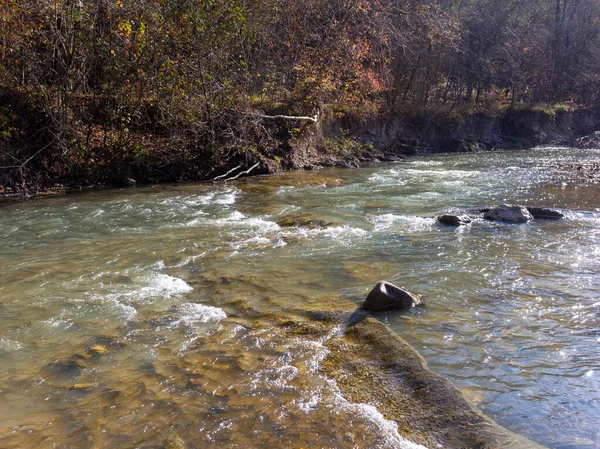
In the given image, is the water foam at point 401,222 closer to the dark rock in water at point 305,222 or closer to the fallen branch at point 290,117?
the dark rock in water at point 305,222

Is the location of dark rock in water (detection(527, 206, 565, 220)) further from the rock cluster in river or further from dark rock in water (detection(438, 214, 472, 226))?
dark rock in water (detection(438, 214, 472, 226))

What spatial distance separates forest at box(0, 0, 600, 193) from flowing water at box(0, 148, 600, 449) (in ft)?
13.3

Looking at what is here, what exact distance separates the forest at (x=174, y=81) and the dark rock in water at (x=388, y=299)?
37.9 feet

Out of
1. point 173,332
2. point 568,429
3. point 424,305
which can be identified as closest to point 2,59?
point 173,332

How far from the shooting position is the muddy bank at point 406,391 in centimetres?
338

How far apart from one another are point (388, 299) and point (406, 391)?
5.54 feet

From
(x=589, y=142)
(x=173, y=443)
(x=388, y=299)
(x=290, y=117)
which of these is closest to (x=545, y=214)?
(x=388, y=299)

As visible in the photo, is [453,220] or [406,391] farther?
[453,220]

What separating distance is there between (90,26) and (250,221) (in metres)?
8.23

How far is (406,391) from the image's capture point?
3930 millimetres

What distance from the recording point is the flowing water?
363cm

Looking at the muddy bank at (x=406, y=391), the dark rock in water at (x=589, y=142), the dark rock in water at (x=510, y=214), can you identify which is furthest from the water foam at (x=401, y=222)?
the dark rock in water at (x=589, y=142)

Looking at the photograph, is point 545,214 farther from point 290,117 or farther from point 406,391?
point 290,117

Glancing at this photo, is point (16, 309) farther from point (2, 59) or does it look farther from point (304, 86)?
point (304, 86)
